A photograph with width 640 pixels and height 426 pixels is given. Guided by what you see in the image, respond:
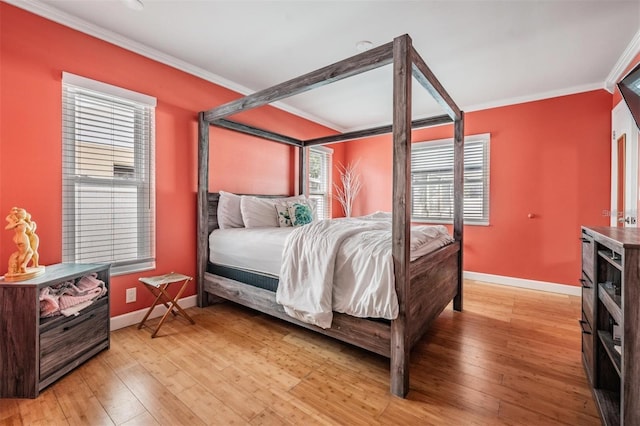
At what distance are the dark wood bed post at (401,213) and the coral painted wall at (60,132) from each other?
7.33 ft

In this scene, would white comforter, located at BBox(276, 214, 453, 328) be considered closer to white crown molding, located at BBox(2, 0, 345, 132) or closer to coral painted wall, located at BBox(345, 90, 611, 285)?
white crown molding, located at BBox(2, 0, 345, 132)

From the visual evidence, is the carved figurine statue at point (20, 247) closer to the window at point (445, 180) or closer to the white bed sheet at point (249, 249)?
the white bed sheet at point (249, 249)

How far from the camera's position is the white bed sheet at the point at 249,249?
2336mm

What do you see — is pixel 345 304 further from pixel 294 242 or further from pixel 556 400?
pixel 556 400

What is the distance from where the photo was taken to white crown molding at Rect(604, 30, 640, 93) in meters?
2.43

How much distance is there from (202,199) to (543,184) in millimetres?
4182

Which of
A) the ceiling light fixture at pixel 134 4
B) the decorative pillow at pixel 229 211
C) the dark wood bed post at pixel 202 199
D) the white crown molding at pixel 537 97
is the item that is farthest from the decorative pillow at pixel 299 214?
the white crown molding at pixel 537 97

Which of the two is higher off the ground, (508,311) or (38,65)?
(38,65)

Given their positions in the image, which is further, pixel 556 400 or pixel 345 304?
pixel 345 304

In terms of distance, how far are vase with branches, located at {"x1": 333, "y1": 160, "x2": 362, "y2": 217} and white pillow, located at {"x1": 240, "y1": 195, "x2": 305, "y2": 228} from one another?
226 centimetres

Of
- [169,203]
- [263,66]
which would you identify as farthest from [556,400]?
[263,66]

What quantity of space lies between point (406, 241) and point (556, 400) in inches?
47.6

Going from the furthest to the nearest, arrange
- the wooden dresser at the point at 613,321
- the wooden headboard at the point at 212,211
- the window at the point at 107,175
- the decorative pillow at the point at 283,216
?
the decorative pillow at the point at 283,216 < the wooden headboard at the point at 212,211 < the window at the point at 107,175 < the wooden dresser at the point at 613,321

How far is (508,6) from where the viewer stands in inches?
79.8
